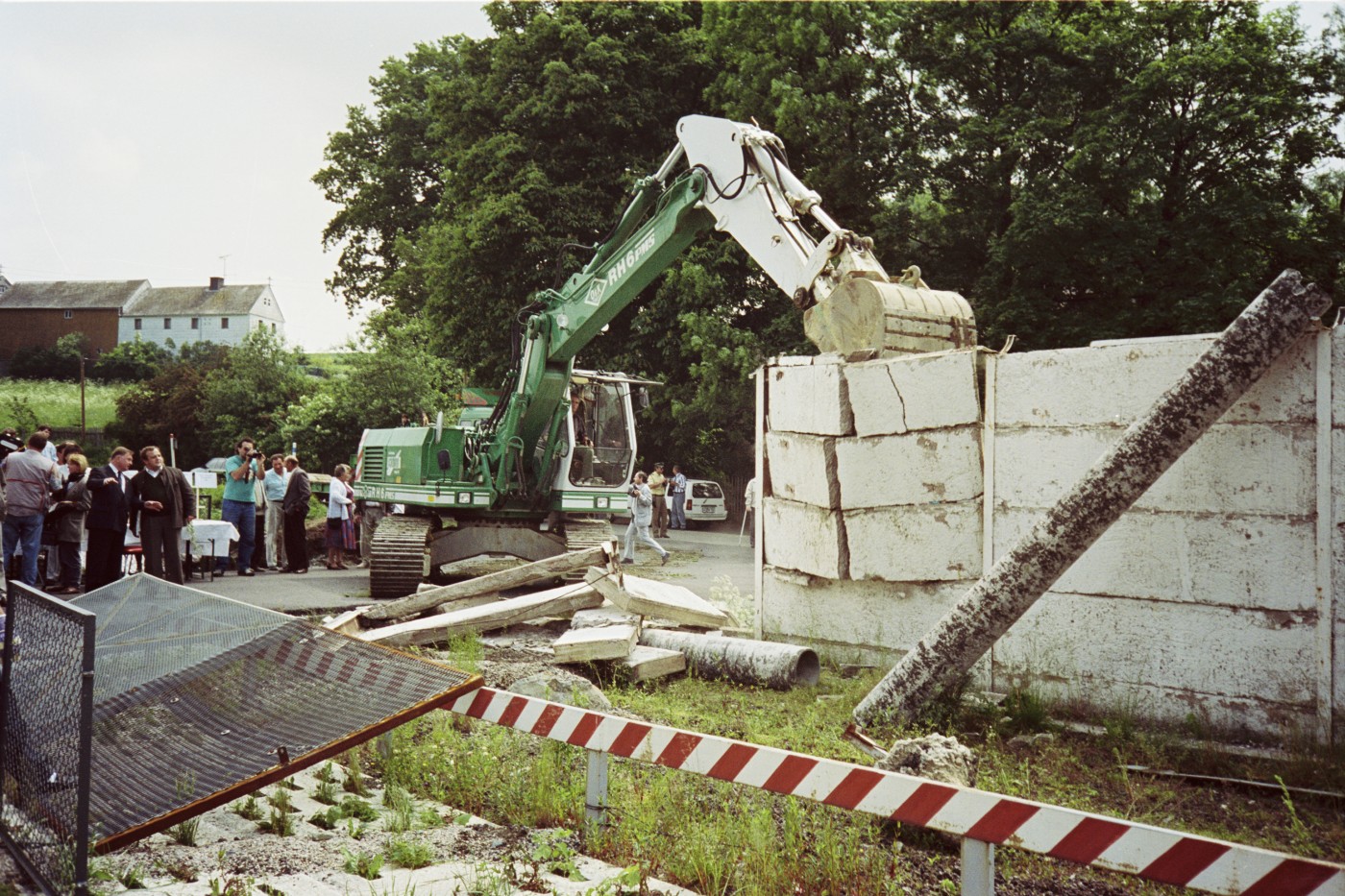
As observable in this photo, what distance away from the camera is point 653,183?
39.6 feet

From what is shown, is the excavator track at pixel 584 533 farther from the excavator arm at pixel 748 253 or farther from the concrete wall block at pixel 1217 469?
the concrete wall block at pixel 1217 469

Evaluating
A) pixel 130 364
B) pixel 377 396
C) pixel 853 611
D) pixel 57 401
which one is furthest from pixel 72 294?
pixel 853 611

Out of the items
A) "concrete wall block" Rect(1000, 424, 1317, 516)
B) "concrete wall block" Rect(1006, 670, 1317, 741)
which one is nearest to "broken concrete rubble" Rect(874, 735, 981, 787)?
"concrete wall block" Rect(1006, 670, 1317, 741)

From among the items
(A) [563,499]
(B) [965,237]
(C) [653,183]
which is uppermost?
(B) [965,237]

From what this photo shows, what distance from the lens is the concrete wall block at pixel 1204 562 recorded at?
6008 millimetres

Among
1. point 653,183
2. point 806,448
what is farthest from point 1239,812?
point 653,183

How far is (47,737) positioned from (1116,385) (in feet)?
19.2

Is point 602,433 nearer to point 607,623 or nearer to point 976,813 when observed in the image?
point 607,623

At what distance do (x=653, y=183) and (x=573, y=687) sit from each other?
22.4ft

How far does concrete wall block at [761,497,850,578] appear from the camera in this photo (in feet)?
26.9

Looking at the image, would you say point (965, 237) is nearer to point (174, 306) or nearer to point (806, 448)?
point (806, 448)

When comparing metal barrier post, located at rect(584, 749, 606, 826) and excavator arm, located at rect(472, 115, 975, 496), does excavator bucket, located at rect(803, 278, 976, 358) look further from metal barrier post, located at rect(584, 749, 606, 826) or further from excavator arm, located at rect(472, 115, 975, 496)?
metal barrier post, located at rect(584, 749, 606, 826)

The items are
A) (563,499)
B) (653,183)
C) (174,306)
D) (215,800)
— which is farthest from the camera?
(174,306)

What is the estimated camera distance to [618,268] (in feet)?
42.3
